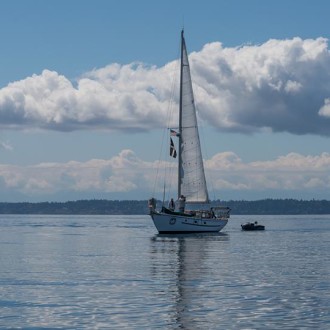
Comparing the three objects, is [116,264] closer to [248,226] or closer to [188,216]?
[188,216]

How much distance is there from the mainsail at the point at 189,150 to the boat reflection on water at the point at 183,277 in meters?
20.5

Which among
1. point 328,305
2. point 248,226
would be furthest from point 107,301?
point 248,226

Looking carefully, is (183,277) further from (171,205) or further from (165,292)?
(171,205)

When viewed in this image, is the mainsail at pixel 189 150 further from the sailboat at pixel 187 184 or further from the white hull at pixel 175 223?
the white hull at pixel 175 223

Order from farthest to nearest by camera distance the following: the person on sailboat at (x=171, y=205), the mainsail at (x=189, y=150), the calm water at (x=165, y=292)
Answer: the mainsail at (x=189, y=150) < the person on sailboat at (x=171, y=205) < the calm water at (x=165, y=292)

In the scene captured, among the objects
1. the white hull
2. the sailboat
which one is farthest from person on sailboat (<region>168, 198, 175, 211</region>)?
the white hull

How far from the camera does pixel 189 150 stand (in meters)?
110

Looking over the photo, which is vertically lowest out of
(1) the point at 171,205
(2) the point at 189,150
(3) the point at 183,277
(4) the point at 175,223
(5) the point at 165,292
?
(5) the point at 165,292

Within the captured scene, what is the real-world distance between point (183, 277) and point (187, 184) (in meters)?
59.4

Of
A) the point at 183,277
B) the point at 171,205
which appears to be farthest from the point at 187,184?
the point at 183,277

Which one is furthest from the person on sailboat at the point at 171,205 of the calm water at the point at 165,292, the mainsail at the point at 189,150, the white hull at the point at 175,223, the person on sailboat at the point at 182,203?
the calm water at the point at 165,292

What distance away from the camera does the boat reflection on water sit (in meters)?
34.3

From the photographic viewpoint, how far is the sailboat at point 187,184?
105500mm

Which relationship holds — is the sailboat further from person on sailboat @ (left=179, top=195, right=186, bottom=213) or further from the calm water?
the calm water
